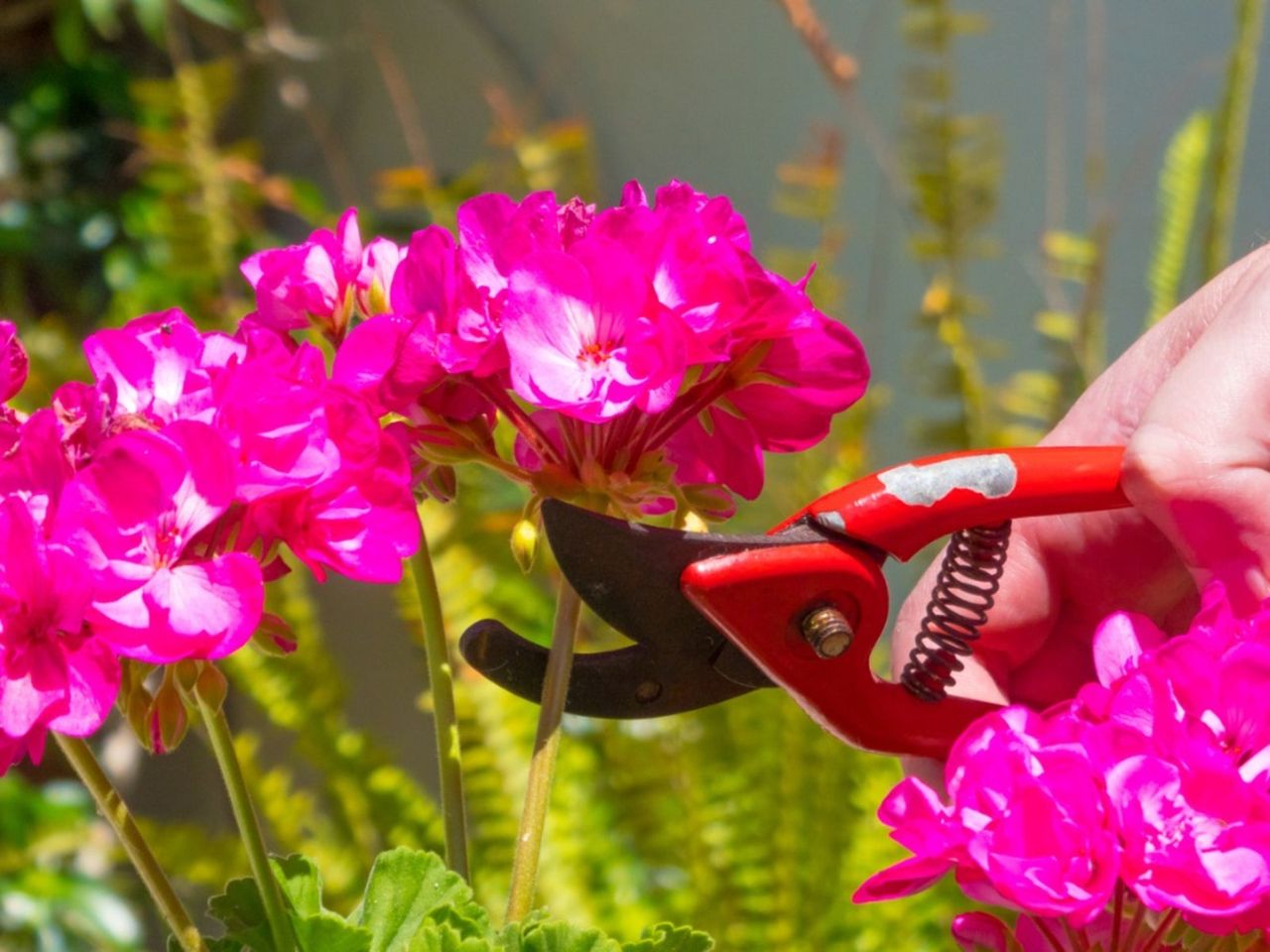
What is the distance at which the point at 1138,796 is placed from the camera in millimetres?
276

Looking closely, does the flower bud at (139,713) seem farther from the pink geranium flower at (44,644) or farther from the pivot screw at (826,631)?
the pivot screw at (826,631)

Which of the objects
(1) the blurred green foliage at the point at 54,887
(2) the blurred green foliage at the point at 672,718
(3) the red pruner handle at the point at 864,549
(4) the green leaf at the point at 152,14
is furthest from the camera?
(4) the green leaf at the point at 152,14

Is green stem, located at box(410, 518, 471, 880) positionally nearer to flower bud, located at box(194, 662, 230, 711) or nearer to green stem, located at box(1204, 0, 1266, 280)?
flower bud, located at box(194, 662, 230, 711)

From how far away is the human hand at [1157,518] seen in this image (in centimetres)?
38

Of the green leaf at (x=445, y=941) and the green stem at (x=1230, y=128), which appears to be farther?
the green stem at (x=1230, y=128)

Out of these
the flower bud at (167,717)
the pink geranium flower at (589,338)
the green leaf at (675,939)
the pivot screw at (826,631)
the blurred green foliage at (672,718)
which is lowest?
the blurred green foliage at (672,718)

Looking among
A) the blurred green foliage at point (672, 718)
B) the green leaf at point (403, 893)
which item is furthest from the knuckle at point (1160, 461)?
the blurred green foliage at point (672, 718)

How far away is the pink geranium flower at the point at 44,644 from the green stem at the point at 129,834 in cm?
2

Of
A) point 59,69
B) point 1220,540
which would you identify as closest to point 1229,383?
point 1220,540

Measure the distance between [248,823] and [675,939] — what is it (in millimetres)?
100

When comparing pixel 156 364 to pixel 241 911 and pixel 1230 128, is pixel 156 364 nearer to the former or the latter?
pixel 241 911

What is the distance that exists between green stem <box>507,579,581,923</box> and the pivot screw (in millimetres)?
72

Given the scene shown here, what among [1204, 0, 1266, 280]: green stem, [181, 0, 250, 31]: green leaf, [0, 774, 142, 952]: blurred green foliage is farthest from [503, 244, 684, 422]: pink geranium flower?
[181, 0, 250, 31]: green leaf

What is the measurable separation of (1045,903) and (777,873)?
75cm
